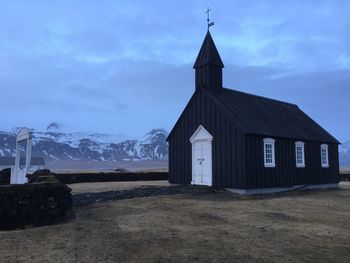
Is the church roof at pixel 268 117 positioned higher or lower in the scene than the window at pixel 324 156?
higher

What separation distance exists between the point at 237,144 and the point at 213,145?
189 cm

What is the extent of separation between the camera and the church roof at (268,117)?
79.6 feet

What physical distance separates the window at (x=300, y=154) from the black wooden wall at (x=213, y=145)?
232 inches

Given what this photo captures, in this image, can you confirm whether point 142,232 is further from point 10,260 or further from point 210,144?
point 210,144

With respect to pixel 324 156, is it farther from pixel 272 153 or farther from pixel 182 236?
pixel 182 236

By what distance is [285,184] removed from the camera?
83.1 feet

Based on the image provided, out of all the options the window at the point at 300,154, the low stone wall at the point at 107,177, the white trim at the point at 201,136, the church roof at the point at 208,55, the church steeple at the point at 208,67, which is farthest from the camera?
the low stone wall at the point at 107,177

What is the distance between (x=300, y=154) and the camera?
2745 centimetres

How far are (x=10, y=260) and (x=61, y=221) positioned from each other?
345 centimetres

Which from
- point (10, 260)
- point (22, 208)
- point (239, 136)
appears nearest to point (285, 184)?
point (239, 136)

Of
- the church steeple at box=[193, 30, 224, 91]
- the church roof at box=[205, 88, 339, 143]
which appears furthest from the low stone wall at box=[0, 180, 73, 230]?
the church steeple at box=[193, 30, 224, 91]

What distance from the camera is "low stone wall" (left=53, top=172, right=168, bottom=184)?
104 ft

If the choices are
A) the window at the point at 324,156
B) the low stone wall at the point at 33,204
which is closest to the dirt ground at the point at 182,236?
the low stone wall at the point at 33,204

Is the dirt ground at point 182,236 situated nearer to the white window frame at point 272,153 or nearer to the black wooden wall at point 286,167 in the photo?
the black wooden wall at point 286,167
